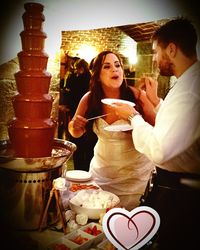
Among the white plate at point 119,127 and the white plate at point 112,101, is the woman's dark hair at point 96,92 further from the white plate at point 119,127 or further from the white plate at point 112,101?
the white plate at point 119,127

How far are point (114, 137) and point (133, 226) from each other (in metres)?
0.83

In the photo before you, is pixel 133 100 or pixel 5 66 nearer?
pixel 133 100

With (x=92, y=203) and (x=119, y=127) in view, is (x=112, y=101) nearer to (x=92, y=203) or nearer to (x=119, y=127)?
(x=119, y=127)

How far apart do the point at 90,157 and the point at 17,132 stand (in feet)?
2.85

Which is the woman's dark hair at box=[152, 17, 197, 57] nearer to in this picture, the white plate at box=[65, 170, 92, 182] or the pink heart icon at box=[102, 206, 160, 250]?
the pink heart icon at box=[102, 206, 160, 250]

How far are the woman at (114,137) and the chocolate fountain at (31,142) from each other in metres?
0.46

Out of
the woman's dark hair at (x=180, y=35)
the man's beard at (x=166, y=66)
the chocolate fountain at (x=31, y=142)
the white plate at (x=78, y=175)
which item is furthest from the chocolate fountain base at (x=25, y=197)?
the woman's dark hair at (x=180, y=35)

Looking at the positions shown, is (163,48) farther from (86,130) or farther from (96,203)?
(96,203)

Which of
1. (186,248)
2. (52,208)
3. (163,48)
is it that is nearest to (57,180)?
(52,208)

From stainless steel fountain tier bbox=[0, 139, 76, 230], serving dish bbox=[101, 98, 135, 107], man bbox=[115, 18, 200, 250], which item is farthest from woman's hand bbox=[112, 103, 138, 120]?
stainless steel fountain tier bbox=[0, 139, 76, 230]

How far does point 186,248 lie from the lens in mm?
2354

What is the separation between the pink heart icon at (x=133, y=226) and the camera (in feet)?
7.55

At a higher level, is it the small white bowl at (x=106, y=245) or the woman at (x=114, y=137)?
the woman at (x=114, y=137)

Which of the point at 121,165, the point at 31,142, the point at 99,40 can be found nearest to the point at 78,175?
the point at 121,165
